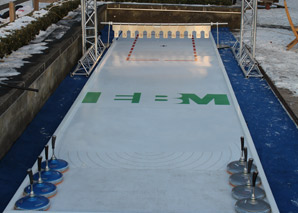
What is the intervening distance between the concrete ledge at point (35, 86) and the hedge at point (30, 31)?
2.48 ft

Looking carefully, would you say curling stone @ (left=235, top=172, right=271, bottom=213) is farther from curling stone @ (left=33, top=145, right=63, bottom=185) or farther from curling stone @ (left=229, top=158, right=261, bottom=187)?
curling stone @ (left=33, top=145, right=63, bottom=185)

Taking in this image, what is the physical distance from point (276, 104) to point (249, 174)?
18.5 ft

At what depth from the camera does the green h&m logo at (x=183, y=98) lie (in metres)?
12.8

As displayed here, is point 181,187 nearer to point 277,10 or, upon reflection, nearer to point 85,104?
point 85,104

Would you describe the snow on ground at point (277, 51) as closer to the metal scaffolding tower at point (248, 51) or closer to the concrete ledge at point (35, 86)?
the metal scaffolding tower at point (248, 51)

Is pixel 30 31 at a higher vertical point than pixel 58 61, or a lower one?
higher

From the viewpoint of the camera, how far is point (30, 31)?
50.5 feet

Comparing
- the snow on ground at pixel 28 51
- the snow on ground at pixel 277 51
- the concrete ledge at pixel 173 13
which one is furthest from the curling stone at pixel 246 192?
the concrete ledge at pixel 173 13

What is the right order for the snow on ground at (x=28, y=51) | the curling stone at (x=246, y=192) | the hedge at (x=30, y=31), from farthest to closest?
the hedge at (x=30, y=31)
the snow on ground at (x=28, y=51)
the curling stone at (x=246, y=192)

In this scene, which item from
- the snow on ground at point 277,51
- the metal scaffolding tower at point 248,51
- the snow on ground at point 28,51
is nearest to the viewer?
the snow on ground at point 28,51

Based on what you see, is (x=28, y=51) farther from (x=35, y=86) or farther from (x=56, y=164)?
(x=56, y=164)

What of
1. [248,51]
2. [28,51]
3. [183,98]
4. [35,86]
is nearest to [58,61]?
[28,51]

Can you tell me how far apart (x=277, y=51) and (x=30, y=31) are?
27.5 ft

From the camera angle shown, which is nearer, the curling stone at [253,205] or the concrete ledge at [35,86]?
the curling stone at [253,205]
